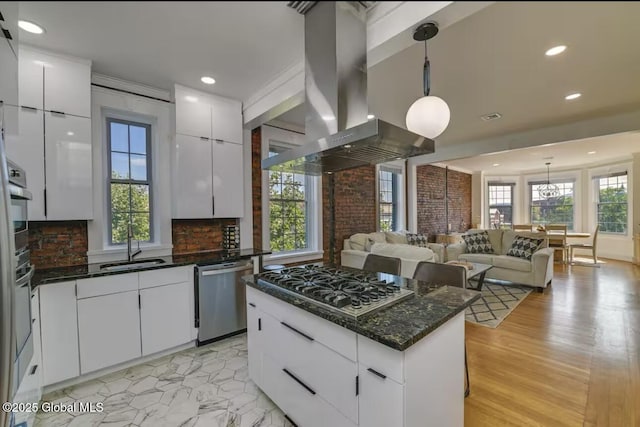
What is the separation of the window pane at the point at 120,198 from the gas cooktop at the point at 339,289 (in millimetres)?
1846

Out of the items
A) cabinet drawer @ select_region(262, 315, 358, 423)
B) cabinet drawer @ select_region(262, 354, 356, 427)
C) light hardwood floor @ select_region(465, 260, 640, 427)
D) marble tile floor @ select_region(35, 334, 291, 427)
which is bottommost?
marble tile floor @ select_region(35, 334, 291, 427)

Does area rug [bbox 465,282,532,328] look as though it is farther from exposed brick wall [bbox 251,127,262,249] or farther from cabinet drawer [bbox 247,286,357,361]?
exposed brick wall [bbox 251,127,262,249]

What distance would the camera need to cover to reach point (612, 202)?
6996 millimetres

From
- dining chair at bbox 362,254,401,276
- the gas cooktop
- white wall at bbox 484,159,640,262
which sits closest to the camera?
the gas cooktop

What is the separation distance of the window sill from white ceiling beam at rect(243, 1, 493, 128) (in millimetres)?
1762

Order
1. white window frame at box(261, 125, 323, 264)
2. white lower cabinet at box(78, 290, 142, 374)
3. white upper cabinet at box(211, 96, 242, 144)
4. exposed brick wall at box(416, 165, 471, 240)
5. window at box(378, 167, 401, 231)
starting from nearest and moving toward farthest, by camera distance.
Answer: white lower cabinet at box(78, 290, 142, 374)
white upper cabinet at box(211, 96, 242, 144)
white window frame at box(261, 125, 323, 264)
window at box(378, 167, 401, 231)
exposed brick wall at box(416, 165, 471, 240)

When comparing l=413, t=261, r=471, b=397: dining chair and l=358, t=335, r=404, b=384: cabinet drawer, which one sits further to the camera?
l=413, t=261, r=471, b=397: dining chair

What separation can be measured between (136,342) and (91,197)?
1.30 metres

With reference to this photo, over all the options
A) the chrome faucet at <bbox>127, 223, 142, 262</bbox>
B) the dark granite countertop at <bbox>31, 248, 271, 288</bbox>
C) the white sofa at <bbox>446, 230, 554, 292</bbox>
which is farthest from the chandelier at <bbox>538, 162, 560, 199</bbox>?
the chrome faucet at <bbox>127, 223, 142, 262</bbox>

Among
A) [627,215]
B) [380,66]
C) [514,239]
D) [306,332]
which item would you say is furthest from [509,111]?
[627,215]

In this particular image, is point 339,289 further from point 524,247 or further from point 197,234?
point 524,247

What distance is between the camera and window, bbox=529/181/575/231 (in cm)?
793

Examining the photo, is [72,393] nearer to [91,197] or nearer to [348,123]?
[91,197]

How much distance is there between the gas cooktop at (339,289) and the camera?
4.66ft
